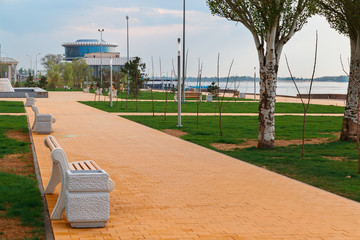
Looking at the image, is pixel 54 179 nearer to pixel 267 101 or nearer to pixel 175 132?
pixel 267 101

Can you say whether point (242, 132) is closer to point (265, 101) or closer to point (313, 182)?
point (265, 101)

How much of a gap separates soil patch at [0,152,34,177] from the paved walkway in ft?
0.85

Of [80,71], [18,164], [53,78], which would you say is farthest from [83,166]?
[80,71]

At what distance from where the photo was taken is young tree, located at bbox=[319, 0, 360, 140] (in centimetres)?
1552

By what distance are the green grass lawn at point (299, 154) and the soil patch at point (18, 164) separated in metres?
4.75

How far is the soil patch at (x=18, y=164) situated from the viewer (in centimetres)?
1048

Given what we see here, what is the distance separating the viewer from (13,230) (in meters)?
6.33

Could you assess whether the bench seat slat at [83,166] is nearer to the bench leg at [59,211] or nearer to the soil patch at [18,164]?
the bench leg at [59,211]

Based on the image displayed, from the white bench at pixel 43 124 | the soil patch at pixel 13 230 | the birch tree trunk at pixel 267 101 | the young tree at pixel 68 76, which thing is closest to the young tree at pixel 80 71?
the young tree at pixel 68 76

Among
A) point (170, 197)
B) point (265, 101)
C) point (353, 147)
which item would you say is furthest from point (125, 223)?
point (353, 147)

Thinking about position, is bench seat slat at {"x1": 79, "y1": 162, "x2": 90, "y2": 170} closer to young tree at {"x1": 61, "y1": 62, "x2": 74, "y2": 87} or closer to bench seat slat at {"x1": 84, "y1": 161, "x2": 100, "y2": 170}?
bench seat slat at {"x1": 84, "y1": 161, "x2": 100, "y2": 170}

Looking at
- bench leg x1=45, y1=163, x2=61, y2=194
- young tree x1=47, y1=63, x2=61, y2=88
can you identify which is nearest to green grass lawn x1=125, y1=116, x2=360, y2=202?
bench leg x1=45, y1=163, x2=61, y2=194

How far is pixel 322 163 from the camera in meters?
12.4

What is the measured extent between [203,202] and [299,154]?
21.2ft
